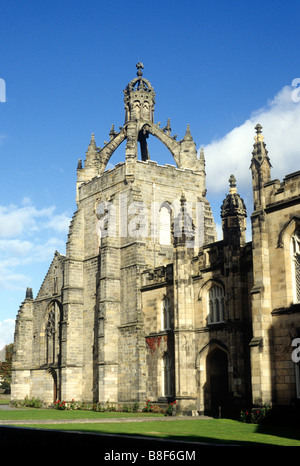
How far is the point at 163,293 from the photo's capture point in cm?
3409

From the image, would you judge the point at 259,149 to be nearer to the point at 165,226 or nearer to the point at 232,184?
the point at 232,184

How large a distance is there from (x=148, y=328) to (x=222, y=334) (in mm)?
7413

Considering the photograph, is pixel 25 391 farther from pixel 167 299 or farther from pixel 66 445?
pixel 66 445

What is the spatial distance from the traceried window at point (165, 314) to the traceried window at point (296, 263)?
11610mm

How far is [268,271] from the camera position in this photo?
2411 cm

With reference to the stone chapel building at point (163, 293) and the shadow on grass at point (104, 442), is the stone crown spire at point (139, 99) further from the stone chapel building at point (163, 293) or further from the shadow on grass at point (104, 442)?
the shadow on grass at point (104, 442)

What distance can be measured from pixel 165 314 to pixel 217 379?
581 cm

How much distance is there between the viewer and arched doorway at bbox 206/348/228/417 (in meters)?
29.3

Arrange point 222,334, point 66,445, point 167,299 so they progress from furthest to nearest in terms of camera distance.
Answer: point 167,299 < point 222,334 < point 66,445

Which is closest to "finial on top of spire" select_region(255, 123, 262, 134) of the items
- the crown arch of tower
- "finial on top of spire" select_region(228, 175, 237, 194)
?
"finial on top of spire" select_region(228, 175, 237, 194)

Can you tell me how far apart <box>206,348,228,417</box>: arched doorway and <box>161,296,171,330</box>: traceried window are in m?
4.45

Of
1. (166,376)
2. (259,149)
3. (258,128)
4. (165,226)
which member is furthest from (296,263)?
(165,226)
